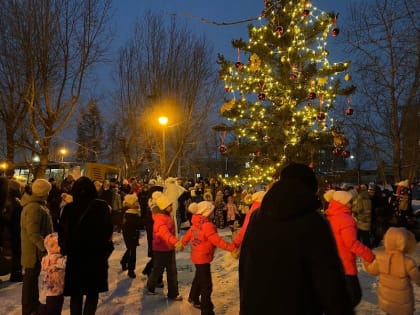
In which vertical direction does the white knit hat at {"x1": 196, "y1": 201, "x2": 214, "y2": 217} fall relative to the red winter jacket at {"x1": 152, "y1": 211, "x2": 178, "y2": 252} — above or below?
above

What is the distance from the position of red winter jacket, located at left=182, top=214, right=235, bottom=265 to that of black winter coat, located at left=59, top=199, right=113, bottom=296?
5.40 ft

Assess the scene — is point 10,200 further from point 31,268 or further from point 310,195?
point 310,195

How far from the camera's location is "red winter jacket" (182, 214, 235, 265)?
610 cm

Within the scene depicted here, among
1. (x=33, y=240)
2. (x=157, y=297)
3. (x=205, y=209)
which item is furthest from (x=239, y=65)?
(x=33, y=240)

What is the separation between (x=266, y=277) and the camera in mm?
2553

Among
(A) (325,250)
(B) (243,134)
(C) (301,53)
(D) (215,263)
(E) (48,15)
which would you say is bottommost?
(D) (215,263)

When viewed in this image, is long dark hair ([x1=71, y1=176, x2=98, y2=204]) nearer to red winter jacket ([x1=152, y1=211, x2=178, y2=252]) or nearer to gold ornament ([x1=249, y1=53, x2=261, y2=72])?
red winter jacket ([x1=152, y1=211, x2=178, y2=252])

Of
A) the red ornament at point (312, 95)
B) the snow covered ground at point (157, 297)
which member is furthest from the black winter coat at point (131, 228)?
the red ornament at point (312, 95)

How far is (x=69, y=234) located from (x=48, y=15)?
1362 centimetres

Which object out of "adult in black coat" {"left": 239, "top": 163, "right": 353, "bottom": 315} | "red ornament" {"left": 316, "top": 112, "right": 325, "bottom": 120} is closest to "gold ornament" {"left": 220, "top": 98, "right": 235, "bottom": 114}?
"red ornament" {"left": 316, "top": 112, "right": 325, "bottom": 120}

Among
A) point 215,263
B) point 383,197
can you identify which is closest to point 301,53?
point 383,197

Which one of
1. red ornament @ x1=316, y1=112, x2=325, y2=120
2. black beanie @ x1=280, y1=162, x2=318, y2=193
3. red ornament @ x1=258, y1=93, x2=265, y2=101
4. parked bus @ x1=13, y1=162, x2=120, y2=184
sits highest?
red ornament @ x1=258, y1=93, x2=265, y2=101

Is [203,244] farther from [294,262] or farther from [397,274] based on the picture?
[294,262]

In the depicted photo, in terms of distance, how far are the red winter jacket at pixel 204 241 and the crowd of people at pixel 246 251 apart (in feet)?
0.05
